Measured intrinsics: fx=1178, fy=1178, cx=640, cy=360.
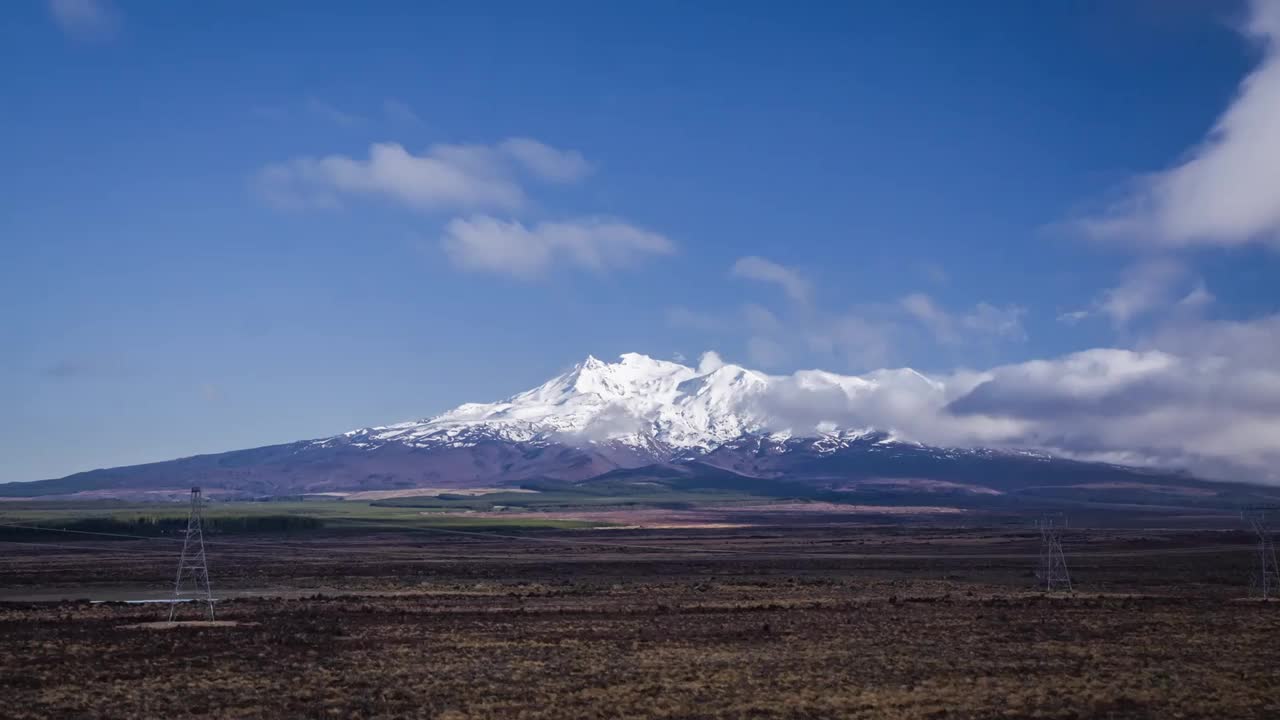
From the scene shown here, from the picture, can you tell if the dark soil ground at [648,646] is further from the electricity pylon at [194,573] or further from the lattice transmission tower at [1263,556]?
the lattice transmission tower at [1263,556]

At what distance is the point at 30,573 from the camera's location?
6462 centimetres

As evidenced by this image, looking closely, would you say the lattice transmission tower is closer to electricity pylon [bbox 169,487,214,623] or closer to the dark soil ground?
the dark soil ground

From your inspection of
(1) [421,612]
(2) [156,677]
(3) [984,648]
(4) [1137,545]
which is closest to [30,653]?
(2) [156,677]

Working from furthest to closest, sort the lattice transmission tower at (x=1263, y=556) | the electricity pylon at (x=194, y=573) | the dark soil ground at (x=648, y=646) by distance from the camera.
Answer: the lattice transmission tower at (x=1263, y=556), the electricity pylon at (x=194, y=573), the dark soil ground at (x=648, y=646)

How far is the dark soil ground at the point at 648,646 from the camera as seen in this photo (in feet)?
74.8

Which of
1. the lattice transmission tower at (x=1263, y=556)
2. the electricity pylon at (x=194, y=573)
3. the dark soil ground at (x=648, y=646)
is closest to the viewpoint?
the dark soil ground at (x=648, y=646)

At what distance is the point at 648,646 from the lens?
103ft

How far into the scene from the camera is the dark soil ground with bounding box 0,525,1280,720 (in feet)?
74.8

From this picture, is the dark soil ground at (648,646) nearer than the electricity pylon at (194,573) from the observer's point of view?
Yes

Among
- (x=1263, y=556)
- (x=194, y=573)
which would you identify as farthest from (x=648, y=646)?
(x=194, y=573)

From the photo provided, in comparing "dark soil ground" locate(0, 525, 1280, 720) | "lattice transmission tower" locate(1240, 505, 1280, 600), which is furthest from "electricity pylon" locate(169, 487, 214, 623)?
"lattice transmission tower" locate(1240, 505, 1280, 600)

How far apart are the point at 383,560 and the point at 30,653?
51374mm

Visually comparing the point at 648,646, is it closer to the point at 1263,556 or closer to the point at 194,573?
the point at 1263,556

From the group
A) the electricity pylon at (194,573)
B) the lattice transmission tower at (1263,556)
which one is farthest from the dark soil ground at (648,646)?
the lattice transmission tower at (1263,556)
